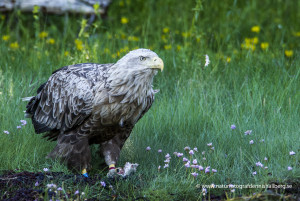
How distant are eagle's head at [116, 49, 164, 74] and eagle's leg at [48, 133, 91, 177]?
91 centimetres

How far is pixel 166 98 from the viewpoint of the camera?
660 centimetres

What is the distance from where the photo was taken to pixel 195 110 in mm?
6012

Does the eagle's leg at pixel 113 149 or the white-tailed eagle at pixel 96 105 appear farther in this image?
the eagle's leg at pixel 113 149

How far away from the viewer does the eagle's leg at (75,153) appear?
5.07 meters

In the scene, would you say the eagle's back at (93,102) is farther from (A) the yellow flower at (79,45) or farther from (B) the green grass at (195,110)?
(A) the yellow flower at (79,45)

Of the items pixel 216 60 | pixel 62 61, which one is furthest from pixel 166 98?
pixel 62 61

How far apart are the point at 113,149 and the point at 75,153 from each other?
408mm

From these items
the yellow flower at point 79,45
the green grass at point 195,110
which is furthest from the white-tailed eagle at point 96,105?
the yellow flower at point 79,45

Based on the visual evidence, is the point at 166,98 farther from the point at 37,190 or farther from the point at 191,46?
the point at 37,190

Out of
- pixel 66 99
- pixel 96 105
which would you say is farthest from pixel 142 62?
pixel 66 99

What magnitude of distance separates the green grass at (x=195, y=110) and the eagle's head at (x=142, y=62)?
36.5 inches

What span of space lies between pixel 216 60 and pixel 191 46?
0.55 metres

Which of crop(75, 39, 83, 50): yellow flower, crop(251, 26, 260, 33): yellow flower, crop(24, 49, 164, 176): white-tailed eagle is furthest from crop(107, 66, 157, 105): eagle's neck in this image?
crop(251, 26, 260, 33): yellow flower

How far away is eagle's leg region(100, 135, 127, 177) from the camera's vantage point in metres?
5.23
